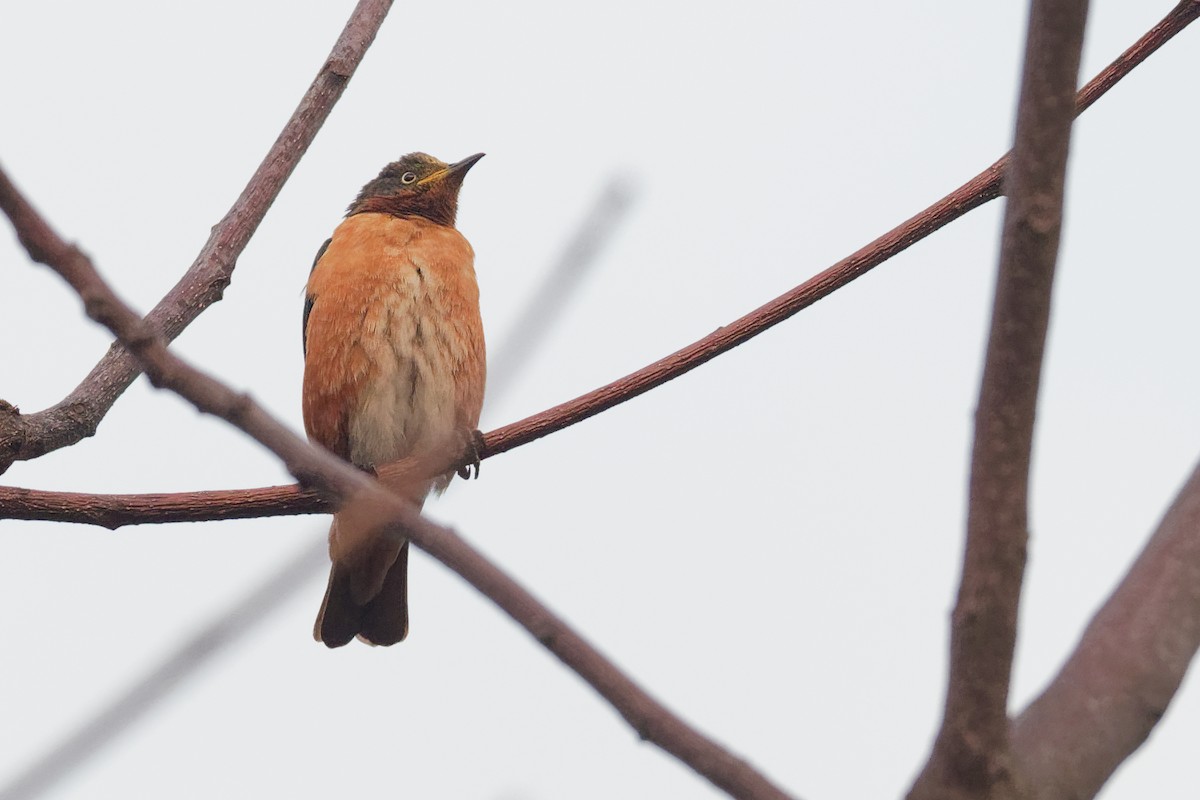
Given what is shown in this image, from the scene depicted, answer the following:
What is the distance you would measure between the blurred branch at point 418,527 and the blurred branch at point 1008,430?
0.34 m

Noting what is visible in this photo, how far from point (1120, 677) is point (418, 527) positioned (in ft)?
3.50

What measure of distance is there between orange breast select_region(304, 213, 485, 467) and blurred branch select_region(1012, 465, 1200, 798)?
4.00 metres

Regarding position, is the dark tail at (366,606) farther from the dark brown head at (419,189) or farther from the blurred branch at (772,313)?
the blurred branch at (772,313)

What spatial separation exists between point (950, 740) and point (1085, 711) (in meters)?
0.26

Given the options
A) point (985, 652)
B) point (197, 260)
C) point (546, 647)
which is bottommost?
point (197, 260)

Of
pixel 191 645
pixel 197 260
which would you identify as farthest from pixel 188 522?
pixel 191 645

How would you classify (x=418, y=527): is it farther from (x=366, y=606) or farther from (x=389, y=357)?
(x=366, y=606)

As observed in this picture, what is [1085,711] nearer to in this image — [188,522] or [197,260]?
[188,522]

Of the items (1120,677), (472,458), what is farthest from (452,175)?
(1120,677)

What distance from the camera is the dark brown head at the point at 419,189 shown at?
710 cm

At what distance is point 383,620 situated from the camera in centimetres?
666

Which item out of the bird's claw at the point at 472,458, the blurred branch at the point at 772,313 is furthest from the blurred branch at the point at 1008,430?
the bird's claw at the point at 472,458

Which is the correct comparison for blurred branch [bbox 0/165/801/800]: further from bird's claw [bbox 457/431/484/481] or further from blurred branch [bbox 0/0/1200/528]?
bird's claw [bbox 457/431/484/481]

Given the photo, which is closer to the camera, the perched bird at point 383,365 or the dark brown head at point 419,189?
the perched bird at point 383,365
